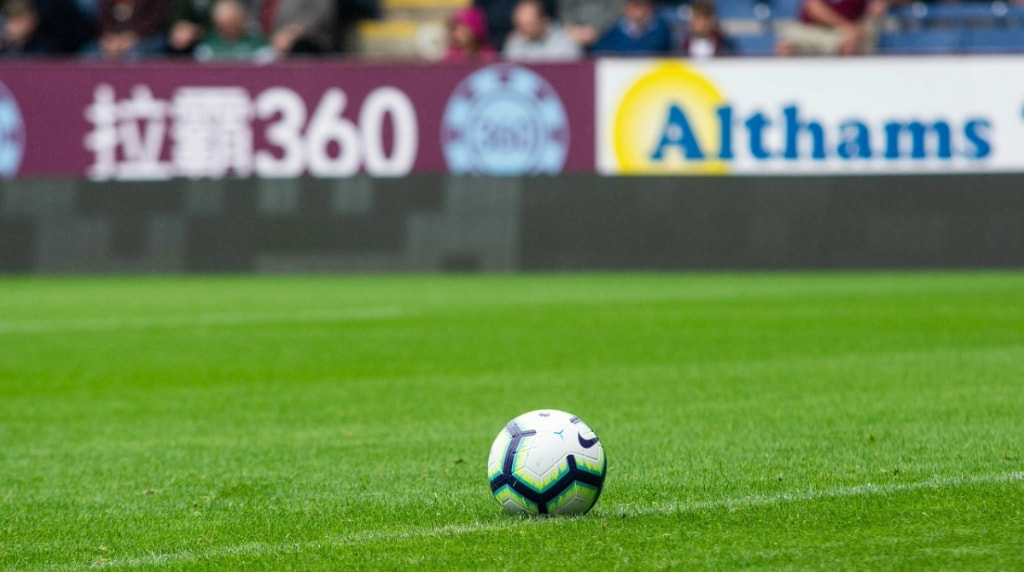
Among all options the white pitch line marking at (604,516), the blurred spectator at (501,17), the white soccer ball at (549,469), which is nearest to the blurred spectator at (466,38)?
the blurred spectator at (501,17)

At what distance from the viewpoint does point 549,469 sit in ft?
14.0

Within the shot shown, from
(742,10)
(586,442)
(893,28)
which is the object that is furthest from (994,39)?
(586,442)

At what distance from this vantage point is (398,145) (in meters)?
16.3

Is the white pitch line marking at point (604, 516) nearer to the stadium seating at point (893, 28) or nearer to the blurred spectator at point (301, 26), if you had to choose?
the stadium seating at point (893, 28)

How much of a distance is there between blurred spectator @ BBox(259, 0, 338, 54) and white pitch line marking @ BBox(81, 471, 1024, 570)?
15.2 meters

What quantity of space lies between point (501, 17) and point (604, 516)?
52.6ft

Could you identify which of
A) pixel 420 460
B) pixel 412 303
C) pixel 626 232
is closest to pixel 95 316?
pixel 412 303

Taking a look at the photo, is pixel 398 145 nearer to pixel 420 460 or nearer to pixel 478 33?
pixel 478 33

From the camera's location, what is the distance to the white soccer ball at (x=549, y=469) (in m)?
4.28

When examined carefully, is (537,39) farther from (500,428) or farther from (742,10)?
(500,428)

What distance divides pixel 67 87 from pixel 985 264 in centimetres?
1005

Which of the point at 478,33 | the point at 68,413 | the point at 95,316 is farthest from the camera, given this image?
the point at 478,33

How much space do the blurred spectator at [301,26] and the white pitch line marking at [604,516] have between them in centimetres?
1523

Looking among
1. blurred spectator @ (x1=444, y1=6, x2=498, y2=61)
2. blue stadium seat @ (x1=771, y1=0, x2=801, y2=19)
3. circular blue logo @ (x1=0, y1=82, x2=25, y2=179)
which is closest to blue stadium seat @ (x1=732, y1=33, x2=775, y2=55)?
blue stadium seat @ (x1=771, y1=0, x2=801, y2=19)
